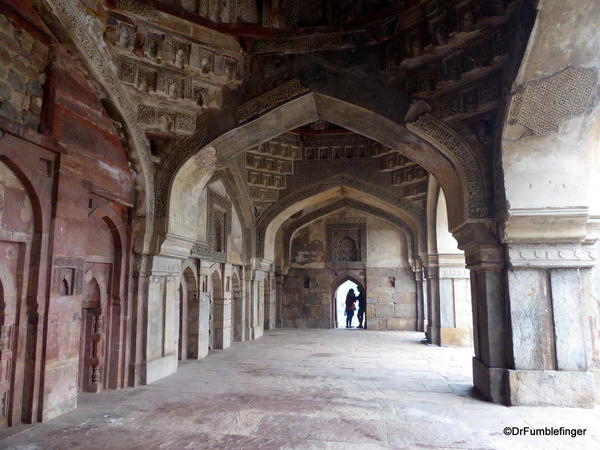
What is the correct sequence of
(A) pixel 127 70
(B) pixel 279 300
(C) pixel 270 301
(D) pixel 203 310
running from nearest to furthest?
(A) pixel 127 70 → (D) pixel 203 310 → (C) pixel 270 301 → (B) pixel 279 300

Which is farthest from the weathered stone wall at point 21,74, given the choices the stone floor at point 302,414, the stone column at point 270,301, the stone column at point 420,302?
the stone column at point 420,302

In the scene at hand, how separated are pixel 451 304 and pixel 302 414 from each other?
5946mm

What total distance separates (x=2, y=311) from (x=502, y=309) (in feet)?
16.7

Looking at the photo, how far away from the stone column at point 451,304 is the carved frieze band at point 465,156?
4.61 metres

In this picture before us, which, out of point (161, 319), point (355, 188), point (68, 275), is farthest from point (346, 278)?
point (68, 275)

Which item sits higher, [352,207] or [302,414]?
[352,207]

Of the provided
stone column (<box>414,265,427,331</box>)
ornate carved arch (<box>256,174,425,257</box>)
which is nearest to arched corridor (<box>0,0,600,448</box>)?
ornate carved arch (<box>256,174,425,257</box>)

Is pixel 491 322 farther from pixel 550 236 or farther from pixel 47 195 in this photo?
pixel 47 195

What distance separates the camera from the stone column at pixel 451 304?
918 centimetres

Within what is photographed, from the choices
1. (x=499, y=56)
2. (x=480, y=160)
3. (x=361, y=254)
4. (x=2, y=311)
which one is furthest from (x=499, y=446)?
(x=361, y=254)

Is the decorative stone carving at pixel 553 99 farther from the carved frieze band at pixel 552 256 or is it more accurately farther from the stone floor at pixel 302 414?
the stone floor at pixel 302 414

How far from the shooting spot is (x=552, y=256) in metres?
4.72

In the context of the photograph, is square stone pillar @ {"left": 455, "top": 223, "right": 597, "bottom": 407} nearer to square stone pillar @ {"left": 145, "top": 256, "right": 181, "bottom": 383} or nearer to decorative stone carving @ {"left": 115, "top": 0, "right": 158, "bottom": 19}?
square stone pillar @ {"left": 145, "top": 256, "right": 181, "bottom": 383}

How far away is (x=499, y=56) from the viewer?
4.48 meters
